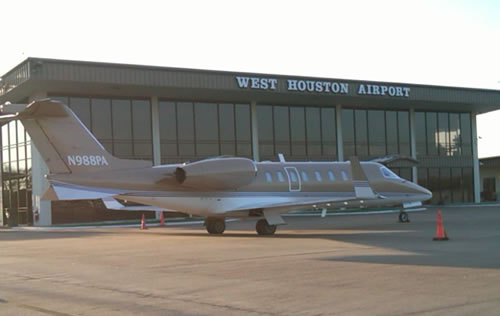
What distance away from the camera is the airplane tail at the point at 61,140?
70.4 ft

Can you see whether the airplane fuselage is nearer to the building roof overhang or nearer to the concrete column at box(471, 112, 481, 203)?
the building roof overhang

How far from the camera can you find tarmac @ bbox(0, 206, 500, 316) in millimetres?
8672

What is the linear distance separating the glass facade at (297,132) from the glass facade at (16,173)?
51.7 feet

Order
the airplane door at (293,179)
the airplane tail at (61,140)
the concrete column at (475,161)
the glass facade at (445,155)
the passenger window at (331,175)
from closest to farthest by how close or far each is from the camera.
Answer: the airplane tail at (61,140)
the airplane door at (293,179)
the passenger window at (331,175)
the glass facade at (445,155)
the concrete column at (475,161)

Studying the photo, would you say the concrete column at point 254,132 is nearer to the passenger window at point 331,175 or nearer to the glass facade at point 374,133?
the glass facade at point 374,133

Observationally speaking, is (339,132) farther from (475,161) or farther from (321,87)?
(475,161)

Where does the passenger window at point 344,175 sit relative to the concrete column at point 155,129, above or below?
below

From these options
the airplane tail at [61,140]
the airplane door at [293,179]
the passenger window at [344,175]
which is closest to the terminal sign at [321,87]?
the passenger window at [344,175]

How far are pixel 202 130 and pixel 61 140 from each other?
67.3ft

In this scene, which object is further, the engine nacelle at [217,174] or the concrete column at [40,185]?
the concrete column at [40,185]

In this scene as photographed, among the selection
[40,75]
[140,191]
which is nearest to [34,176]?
[40,75]

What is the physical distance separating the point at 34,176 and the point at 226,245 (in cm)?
2225

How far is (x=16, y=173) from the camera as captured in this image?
4091 cm

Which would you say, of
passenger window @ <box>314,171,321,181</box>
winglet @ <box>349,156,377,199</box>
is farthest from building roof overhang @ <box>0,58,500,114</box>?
winglet @ <box>349,156,377,199</box>
